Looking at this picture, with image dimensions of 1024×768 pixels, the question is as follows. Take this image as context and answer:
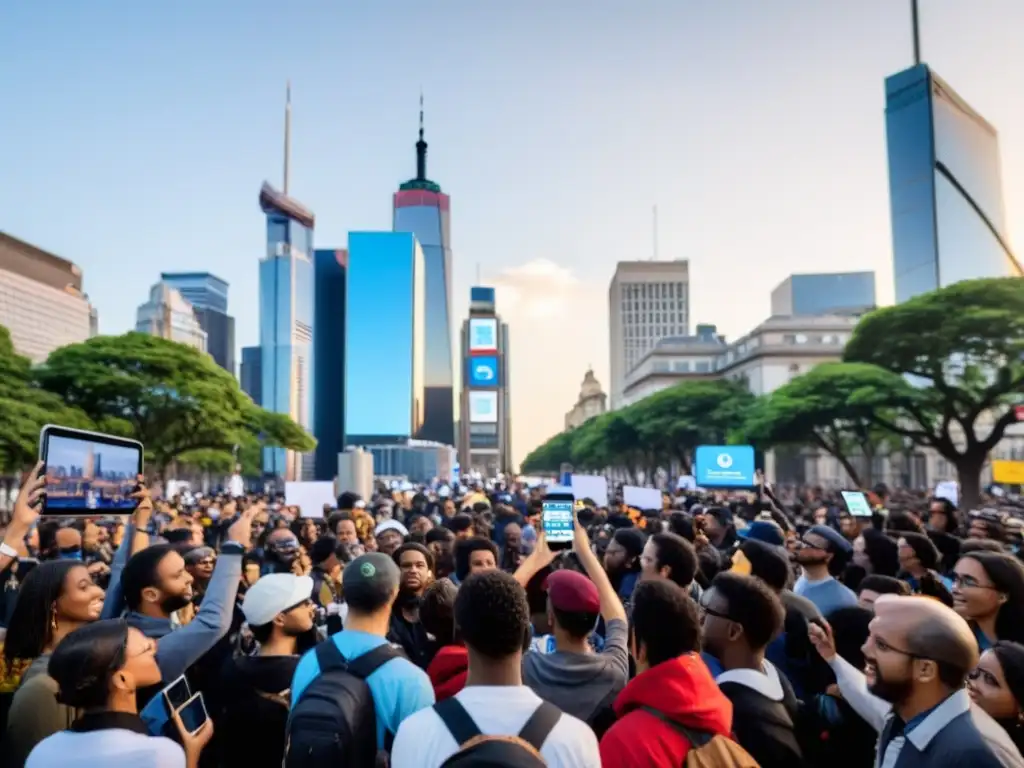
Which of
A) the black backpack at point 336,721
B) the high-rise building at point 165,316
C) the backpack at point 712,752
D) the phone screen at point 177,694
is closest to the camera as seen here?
the backpack at point 712,752

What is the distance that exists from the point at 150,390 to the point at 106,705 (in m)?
38.2

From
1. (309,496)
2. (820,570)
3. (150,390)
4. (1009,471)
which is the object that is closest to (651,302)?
(150,390)

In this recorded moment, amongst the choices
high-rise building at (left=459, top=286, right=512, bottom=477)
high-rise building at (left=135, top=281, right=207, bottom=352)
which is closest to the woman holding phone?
high-rise building at (left=459, top=286, right=512, bottom=477)

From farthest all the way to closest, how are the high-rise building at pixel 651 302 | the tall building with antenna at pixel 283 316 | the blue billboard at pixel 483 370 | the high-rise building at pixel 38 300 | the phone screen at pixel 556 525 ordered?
the high-rise building at pixel 651 302 < the tall building with antenna at pixel 283 316 < the blue billboard at pixel 483 370 < the high-rise building at pixel 38 300 < the phone screen at pixel 556 525

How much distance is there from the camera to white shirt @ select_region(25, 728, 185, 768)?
2.57 meters

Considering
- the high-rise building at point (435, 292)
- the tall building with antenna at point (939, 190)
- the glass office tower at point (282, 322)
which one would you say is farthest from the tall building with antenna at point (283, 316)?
the tall building with antenna at point (939, 190)

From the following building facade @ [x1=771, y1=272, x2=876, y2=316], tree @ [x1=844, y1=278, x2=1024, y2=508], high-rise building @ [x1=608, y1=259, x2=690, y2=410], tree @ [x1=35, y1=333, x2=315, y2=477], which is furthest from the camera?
high-rise building @ [x1=608, y1=259, x2=690, y2=410]

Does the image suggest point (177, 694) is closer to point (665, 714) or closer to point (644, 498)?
point (665, 714)

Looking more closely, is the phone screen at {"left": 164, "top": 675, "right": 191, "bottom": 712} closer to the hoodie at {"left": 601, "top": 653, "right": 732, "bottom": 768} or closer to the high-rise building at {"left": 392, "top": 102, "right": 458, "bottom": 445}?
the hoodie at {"left": 601, "top": 653, "right": 732, "bottom": 768}

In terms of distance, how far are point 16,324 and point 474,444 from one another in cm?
6877

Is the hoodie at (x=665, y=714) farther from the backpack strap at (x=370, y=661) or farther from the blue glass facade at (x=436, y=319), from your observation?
the blue glass facade at (x=436, y=319)

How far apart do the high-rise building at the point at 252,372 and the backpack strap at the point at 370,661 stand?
175035 mm

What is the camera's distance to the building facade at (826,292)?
14176cm

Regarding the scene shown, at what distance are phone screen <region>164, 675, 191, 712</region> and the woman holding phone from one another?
0.21ft
